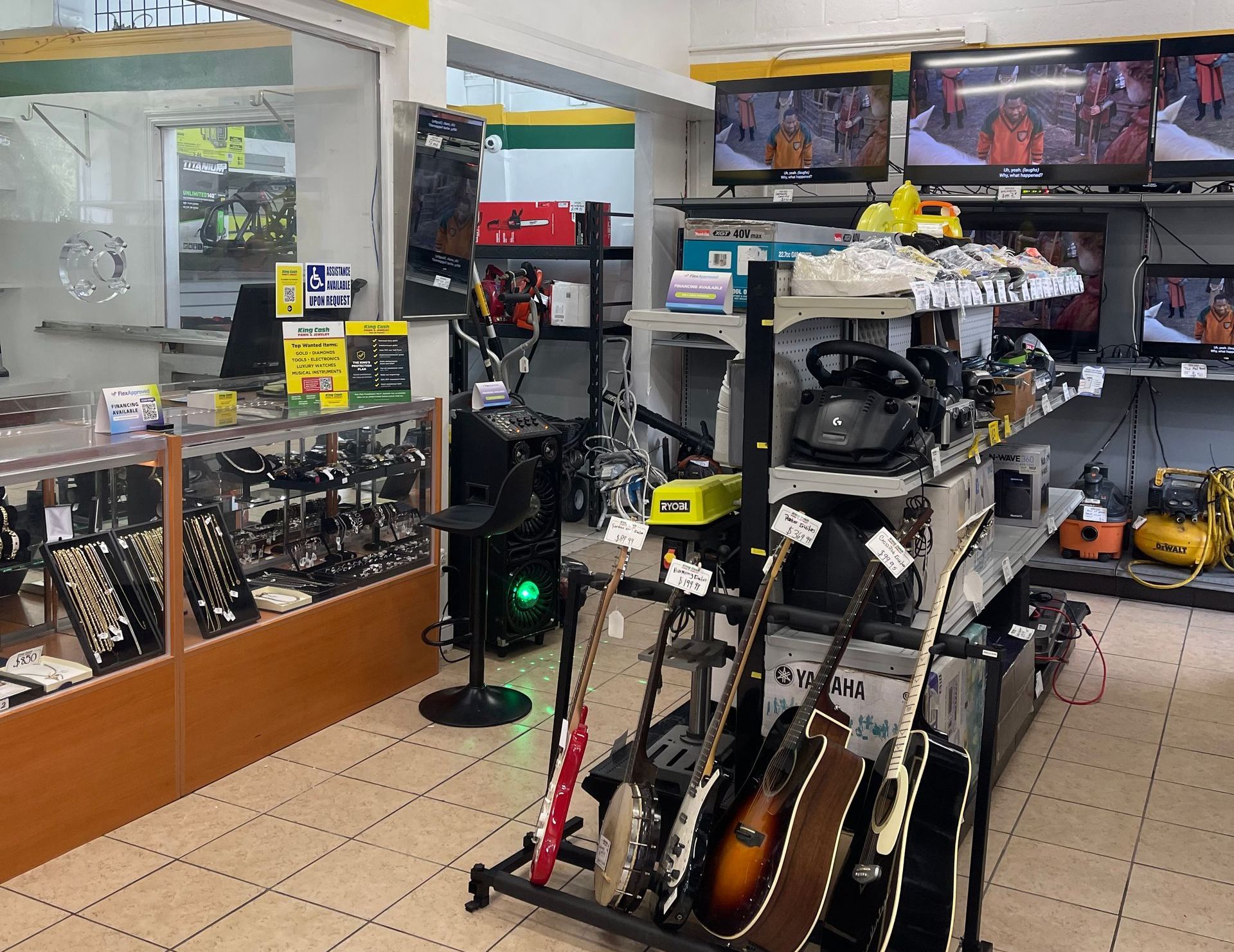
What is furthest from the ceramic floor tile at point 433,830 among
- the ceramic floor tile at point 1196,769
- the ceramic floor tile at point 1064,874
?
the ceramic floor tile at point 1196,769

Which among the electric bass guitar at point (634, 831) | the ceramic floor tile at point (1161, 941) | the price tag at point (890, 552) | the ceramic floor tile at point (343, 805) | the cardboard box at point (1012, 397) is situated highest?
the cardboard box at point (1012, 397)

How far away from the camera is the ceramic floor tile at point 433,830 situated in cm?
323

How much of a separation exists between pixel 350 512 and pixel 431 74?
68.1 inches

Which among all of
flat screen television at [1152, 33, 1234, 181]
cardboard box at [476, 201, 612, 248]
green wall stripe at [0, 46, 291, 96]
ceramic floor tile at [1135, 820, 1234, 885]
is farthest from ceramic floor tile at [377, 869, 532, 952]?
flat screen television at [1152, 33, 1234, 181]

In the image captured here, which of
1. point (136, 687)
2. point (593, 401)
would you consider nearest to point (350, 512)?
point (136, 687)

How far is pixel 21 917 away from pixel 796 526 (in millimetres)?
2037

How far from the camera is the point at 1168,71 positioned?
18.9ft

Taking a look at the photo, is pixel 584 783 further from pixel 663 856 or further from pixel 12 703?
pixel 12 703

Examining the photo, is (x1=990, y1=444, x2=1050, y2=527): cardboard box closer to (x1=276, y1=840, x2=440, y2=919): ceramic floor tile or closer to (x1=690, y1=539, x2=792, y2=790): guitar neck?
(x1=690, y1=539, x2=792, y2=790): guitar neck

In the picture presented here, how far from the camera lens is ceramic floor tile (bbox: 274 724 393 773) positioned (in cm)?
378

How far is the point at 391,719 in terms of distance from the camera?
13.6 ft

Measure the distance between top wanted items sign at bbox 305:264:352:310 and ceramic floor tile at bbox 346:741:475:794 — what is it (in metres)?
1.59

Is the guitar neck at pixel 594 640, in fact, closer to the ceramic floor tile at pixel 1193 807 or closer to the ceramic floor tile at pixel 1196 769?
the ceramic floor tile at pixel 1193 807

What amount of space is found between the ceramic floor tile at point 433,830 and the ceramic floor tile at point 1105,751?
1969mm
